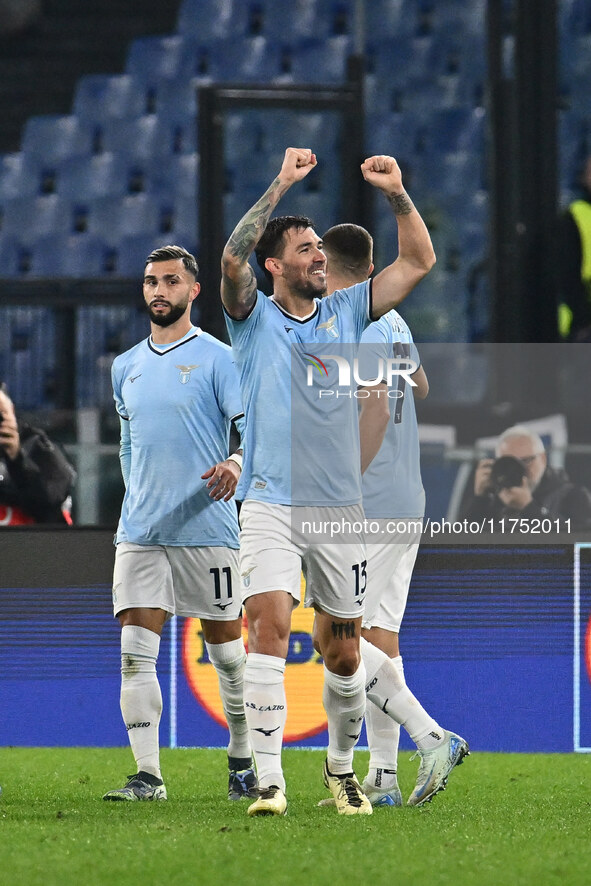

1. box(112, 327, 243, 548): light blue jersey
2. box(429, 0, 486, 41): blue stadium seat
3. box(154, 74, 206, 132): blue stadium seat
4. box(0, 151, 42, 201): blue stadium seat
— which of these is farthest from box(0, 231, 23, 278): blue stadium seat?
box(112, 327, 243, 548): light blue jersey

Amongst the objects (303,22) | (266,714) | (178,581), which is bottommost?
(266,714)

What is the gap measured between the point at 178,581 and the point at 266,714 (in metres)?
0.95

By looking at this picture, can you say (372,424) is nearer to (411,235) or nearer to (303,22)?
(411,235)

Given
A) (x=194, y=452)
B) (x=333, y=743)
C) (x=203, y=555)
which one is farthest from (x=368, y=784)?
(x=194, y=452)

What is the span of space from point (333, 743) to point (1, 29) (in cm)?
578

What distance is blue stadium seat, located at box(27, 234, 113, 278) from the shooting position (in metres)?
8.83

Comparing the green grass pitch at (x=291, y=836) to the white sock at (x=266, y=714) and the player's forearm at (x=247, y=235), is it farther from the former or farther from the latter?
the player's forearm at (x=247, y=235)

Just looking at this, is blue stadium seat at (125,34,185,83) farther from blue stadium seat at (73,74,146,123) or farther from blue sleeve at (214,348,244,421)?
blue sleeve at (214,348,244,421)

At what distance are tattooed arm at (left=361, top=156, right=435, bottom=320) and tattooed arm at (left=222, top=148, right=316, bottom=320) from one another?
0.20 m

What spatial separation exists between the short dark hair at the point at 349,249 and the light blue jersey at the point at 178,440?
0.53m

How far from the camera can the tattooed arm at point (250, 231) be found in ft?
14.7

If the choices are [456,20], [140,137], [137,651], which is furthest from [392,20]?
[137,651]

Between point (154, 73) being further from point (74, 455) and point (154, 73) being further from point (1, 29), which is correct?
point (74, 455)

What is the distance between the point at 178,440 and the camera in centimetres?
529
